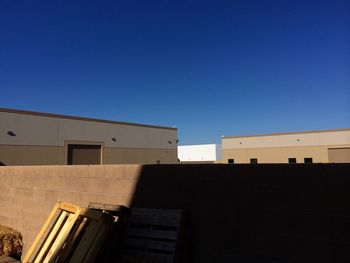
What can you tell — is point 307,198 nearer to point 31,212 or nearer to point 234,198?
point 234,198

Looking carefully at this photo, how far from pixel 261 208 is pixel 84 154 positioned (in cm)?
2364

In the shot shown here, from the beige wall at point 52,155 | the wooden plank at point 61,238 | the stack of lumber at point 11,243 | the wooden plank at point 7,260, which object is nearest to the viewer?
the wooden plank at point 61,238

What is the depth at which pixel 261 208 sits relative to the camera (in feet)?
15.4

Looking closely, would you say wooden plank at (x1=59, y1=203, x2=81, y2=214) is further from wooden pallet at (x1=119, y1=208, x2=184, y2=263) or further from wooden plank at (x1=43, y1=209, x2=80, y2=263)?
wooden pallet at (x1=119, y1=208, x2=184, y2=263)

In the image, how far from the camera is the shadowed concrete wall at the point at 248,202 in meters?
4.14

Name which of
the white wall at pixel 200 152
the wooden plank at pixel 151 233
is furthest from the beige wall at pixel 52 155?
the white wall at pixel 200 152

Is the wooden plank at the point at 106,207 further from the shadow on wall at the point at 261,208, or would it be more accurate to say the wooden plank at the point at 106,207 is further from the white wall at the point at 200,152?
the white wall at the point at 200,152

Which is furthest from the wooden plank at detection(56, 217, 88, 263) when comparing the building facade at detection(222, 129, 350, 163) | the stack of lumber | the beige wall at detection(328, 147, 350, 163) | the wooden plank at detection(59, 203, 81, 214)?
the beige wall at detection(328, 147, 350, 163)

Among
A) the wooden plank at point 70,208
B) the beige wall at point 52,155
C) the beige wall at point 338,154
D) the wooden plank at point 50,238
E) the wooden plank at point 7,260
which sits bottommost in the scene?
the wooden plank at point 7,260

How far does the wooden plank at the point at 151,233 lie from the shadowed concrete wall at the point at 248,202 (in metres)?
0.41

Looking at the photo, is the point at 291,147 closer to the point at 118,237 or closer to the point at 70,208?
the point at 70,208

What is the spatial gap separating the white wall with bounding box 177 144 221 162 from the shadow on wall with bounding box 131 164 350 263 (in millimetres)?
66247

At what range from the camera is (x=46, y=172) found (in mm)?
8031

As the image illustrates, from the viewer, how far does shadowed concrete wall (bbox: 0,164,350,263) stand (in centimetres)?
414
